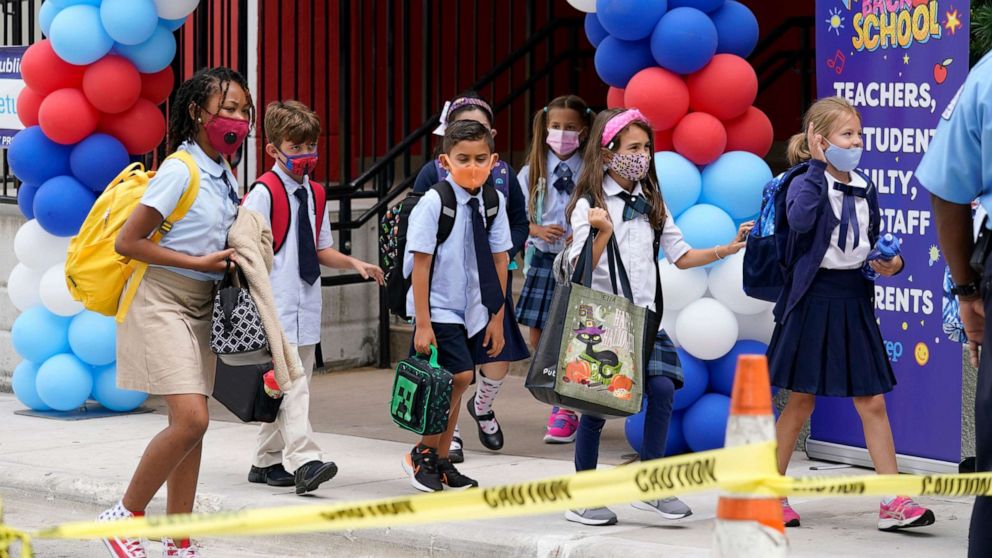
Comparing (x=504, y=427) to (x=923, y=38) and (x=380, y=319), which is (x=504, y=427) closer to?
(x=380, y=319)

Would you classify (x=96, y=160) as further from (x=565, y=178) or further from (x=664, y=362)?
(x=664, y=362)

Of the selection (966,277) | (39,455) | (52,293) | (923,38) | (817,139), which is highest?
(923,38)

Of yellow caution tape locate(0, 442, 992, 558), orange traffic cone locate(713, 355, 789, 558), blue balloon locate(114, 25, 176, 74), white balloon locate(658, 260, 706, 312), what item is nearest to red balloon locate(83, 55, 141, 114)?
blue balloon locate(114, 25, 176, 74)

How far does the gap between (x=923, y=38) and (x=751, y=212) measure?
1.09m

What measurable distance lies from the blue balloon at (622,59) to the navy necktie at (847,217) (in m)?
1.47

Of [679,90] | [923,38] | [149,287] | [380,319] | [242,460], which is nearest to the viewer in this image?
[149,287]

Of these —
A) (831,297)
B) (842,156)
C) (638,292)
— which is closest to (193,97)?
(638,292)

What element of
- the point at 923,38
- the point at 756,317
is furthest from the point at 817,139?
the point at 756,317

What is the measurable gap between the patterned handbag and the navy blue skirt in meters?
2.03

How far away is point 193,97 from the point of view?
18.1ft

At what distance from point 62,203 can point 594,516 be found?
386cm

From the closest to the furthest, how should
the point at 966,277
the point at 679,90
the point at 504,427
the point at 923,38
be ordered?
the point at 966,277 < the point at 923,38 < the point at 679,90 < the point at 504,427

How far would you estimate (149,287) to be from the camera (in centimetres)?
538

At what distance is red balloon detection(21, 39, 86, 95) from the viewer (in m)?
8.29
